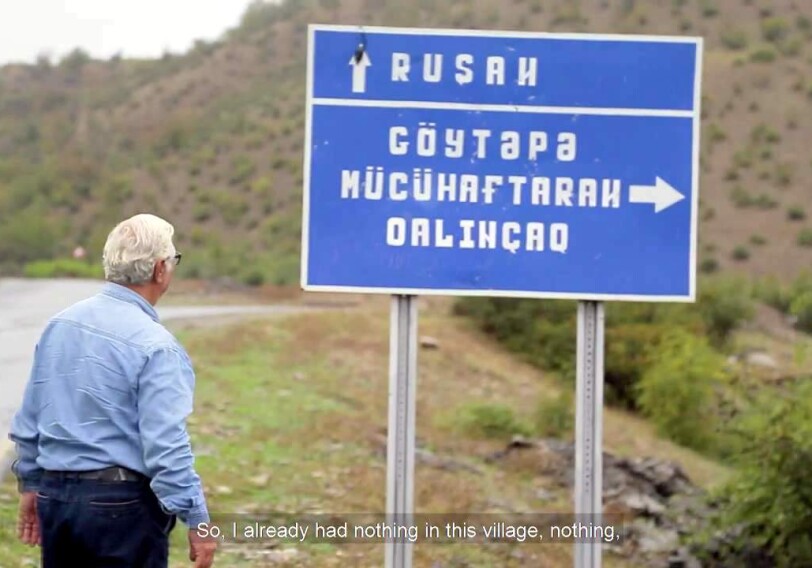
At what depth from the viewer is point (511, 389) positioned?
43.5 ft

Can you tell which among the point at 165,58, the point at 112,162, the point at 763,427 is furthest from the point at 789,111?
the point at 763,427

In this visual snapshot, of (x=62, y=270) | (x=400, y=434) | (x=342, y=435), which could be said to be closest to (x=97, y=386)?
(x=400, y=434)

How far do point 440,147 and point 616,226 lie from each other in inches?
26.4

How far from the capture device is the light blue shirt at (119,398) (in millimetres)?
3262

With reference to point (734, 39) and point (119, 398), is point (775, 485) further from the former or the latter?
point (734, 39)

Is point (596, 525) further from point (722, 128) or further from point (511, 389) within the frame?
point (722, 128)

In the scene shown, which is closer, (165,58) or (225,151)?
(225,151)

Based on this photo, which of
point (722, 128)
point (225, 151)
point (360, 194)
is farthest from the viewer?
point (225, 151)

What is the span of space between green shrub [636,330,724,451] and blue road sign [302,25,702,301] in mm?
7628

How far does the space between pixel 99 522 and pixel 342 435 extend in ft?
20.9

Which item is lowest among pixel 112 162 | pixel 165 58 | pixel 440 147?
pixel 440 147

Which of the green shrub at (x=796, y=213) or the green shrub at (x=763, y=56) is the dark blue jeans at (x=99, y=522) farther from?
the green shrub at (x=763, y=56)

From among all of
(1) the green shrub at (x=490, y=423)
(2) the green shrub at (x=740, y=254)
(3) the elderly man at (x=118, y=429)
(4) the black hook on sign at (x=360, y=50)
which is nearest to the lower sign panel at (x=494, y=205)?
(4) the black hook on sign at (x=360, y=50)

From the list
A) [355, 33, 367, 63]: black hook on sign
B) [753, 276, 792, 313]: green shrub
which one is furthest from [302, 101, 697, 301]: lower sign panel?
[753, 276, 792, 313]: green shrub
